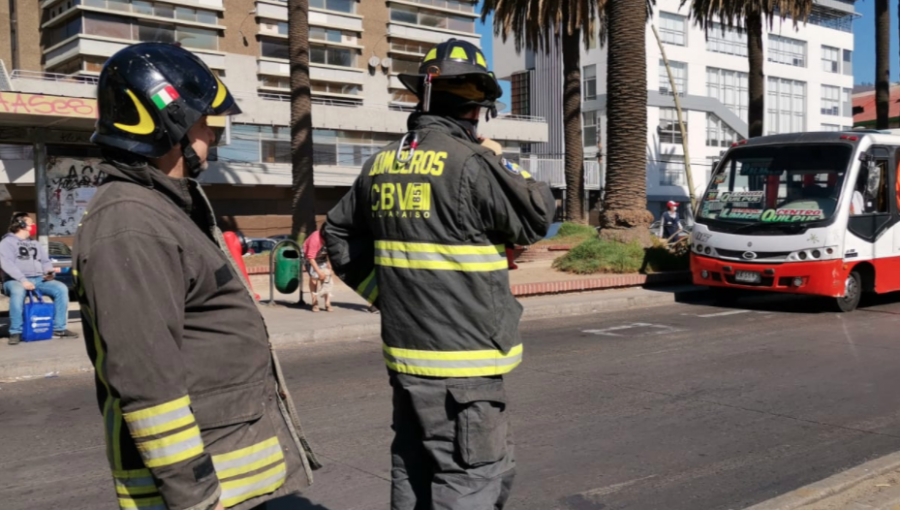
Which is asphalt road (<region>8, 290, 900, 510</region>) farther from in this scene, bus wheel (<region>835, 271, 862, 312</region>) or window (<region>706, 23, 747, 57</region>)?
window (<region>706, 23, 747, 57</region>)

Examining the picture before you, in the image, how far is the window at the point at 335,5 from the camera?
4726 centimetres

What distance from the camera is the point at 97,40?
130 ft

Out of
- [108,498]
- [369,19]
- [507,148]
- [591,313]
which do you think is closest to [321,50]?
[369,19]

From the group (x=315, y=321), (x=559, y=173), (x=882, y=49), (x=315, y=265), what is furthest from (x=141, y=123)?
(x=559, y=173)

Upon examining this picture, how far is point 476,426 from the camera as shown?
2846mm

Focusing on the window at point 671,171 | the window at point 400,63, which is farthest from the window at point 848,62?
the window at point 400,63

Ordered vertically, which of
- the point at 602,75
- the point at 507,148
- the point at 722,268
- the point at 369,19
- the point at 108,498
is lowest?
the point at 108,498

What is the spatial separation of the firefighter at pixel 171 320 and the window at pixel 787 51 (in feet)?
203

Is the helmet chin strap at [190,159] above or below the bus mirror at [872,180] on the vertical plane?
below

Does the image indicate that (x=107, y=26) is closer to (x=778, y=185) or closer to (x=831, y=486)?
(x=778, y=185)

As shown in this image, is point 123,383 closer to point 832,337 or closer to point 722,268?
point 832,337

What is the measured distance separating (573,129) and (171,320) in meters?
23.2

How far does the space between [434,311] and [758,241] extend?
10.6 meters

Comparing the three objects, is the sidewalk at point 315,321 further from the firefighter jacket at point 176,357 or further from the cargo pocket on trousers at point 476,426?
the cargo pocket on trousers at point 476,426
